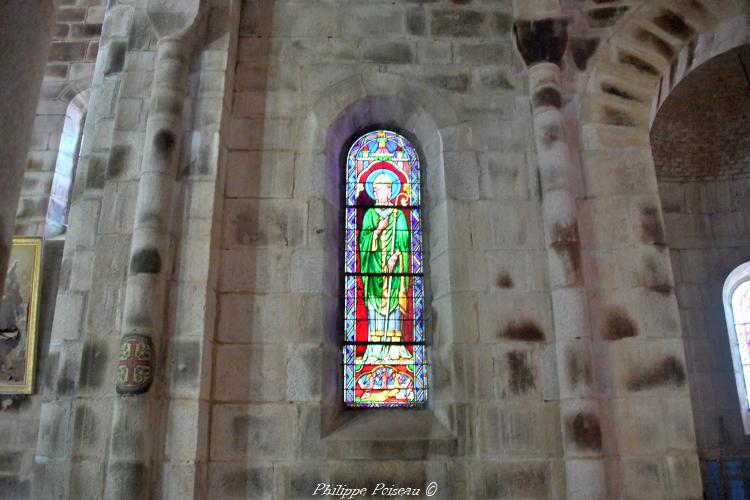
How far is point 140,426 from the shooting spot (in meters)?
4.26

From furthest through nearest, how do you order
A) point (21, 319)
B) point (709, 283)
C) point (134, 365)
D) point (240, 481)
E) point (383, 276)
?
point (709, 283) → point (21, 319) → point (383, 276) → point (240, 481) → point (134, 365)

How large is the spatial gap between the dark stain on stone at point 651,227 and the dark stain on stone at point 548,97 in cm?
108

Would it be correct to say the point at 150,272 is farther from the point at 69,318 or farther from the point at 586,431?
the point at 586,431

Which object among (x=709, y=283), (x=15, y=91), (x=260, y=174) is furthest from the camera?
(x=709, y=283)

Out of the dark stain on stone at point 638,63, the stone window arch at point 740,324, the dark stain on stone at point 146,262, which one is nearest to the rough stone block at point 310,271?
the dark stain on stone at point 146,262

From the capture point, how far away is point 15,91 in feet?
6.13

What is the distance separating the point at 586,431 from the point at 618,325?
86cm

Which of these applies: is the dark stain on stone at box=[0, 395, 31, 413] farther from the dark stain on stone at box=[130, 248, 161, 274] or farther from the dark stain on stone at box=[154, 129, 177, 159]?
the dark stain on stone at box=[154, 129, 177, 159]

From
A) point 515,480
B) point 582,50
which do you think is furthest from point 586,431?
point 582,50

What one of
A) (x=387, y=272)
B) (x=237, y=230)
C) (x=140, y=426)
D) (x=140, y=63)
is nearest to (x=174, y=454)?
(x=140, y=426)

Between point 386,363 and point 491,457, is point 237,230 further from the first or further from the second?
point 491,457

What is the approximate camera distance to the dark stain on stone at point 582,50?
5586 mm

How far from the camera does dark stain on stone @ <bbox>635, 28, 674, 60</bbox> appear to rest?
5.57 metres

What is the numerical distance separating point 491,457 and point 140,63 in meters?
4.18
